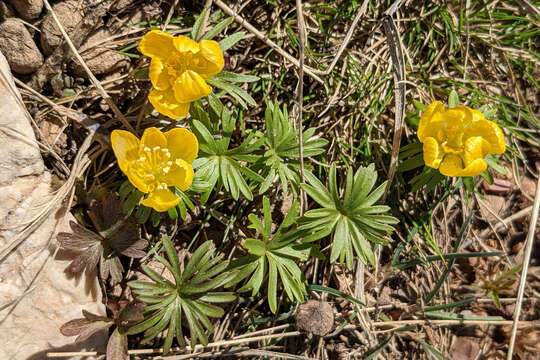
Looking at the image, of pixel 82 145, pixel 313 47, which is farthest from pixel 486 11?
pixel 82 145

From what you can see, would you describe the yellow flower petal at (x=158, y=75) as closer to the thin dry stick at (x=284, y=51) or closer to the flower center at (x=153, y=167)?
the flower center at (x=153, y=167)

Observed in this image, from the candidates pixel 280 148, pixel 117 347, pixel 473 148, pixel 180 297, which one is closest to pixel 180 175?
pixel 280 148

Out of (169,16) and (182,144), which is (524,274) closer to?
(182,144)

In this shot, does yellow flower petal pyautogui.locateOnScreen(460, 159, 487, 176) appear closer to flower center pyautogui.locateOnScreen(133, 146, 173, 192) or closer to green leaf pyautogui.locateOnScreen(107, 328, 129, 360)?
flower center pyautogui.locateOnScreen(133, 146, 173, 192)

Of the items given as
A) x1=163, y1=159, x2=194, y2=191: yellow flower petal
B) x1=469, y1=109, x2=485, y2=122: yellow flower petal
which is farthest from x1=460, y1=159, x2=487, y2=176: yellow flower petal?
x1=163, y1=159, x2=194, y2=191: yellow flower petal

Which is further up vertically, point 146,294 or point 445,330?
point 146,294

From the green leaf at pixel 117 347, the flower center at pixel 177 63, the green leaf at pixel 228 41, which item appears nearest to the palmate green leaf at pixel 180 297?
the green leaf at pixel 117 347

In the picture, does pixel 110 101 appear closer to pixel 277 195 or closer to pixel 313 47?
pixel 277 195
